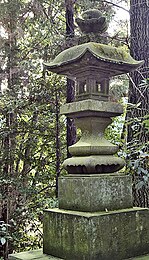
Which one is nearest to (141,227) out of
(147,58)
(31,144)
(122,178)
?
(122,178)

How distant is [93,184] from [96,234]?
1.20 feet

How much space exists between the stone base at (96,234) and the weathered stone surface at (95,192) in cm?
7

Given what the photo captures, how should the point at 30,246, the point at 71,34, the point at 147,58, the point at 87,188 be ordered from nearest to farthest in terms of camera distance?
the point at 87,188, the point at 147,58, the point at 71,34, the point at 30,246

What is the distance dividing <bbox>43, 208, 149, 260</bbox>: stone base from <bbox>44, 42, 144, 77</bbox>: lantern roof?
1.16 m

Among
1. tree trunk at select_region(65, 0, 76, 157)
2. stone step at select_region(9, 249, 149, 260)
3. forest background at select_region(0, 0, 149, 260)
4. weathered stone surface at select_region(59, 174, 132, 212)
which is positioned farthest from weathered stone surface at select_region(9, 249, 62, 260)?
tree trunk at select_region(65, 0, 76, 157)

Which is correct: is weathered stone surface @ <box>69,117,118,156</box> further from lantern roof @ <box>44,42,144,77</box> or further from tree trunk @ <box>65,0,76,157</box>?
tree trunk @ <box>65,0,76,157</box>

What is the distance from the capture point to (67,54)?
2902 mm

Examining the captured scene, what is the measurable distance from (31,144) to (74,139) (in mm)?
824

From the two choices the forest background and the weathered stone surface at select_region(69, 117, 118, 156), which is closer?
the weathered stone surface at select_region(69, 117, 118, 156)

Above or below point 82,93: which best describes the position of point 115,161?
below

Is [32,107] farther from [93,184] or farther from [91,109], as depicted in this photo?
[93,184]

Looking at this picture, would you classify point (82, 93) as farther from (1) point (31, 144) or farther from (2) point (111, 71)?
(1) point (31, 144)

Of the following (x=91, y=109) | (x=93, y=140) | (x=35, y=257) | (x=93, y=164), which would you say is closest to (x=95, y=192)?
(x=93, y=164)

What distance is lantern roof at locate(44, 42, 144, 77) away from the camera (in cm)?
269
